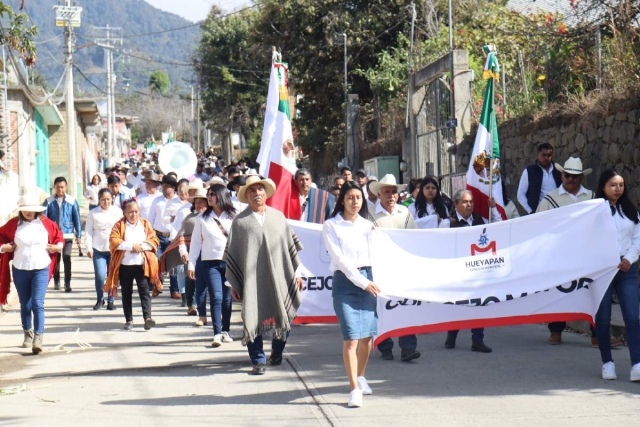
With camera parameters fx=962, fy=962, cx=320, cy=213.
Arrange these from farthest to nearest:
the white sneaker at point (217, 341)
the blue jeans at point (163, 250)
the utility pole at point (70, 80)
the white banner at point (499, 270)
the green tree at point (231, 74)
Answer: the green tree at point (231, 74) < the utility pole at point (70, 80) < the blue jeans at point (163, 250) < the white sneaker at point (217, 341) < the white banner at point (499, 270)

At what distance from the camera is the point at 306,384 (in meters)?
8.45

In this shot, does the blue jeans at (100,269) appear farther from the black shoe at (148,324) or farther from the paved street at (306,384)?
the paved street at (306,384)

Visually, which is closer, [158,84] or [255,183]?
[255,183]

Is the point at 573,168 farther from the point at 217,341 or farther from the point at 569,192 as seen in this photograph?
the point at 217,341

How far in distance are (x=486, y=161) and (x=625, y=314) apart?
4.71m

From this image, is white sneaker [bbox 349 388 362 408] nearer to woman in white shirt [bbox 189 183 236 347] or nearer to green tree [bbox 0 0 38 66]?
woman in white shirt [bbox 189 183 236 347]

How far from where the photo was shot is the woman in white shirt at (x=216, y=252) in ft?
35.3

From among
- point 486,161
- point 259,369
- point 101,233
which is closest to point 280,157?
point 486,161

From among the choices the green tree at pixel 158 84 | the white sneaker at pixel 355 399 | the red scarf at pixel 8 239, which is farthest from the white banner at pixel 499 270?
the green tree at pixel 158 84

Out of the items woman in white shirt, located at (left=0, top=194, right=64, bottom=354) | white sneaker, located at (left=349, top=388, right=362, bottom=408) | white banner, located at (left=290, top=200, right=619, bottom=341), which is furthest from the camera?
woman in white shirt, located at (left=0, top=194, right=64, bottom=354)

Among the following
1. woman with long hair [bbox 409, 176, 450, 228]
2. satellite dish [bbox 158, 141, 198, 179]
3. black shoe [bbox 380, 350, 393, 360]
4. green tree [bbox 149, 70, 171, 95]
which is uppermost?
green tree [bbox 149, 70, 171, 95]

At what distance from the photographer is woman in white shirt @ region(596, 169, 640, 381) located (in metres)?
7.95

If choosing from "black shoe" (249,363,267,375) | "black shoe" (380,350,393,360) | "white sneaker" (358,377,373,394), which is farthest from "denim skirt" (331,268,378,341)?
"black shoe" (380,350,393,360)

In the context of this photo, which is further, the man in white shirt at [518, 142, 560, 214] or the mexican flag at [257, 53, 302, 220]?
the mexican flag at [257, 53, 302, 220]
